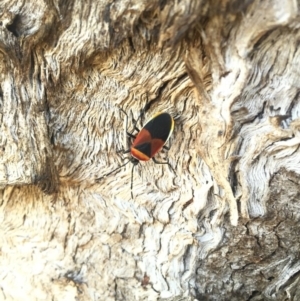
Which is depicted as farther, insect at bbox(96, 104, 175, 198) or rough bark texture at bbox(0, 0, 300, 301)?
insect at bbox(96, 104, 175, 198)

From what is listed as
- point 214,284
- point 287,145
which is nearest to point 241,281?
point 214,284

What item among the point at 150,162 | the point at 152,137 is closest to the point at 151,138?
the point at 152,137

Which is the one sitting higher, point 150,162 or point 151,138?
point 151,138

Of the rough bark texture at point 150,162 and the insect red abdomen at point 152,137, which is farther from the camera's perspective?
the insect red abdomen at point 152,137

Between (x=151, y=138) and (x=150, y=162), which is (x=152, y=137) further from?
(x=150, y=162)
